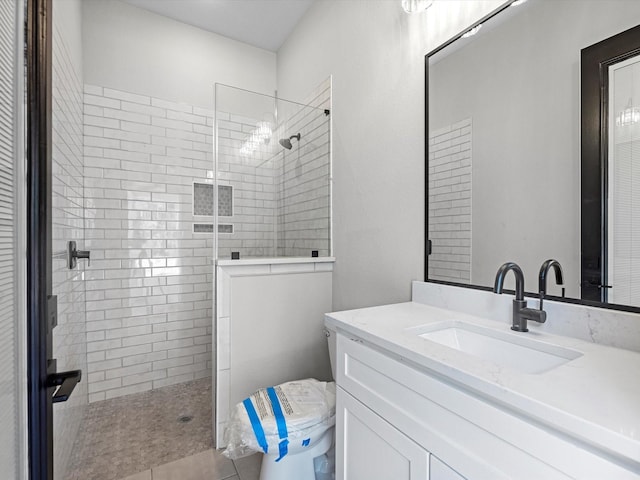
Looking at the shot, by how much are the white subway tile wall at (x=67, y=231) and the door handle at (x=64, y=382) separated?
2.43 feet

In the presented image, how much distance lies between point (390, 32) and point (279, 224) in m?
1.30

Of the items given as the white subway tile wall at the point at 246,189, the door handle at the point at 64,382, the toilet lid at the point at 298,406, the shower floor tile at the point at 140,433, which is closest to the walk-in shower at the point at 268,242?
the white subway tile wall at the point at 246,189

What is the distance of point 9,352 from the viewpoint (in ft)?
2.30

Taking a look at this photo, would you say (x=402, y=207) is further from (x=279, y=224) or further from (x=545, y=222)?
(x=279, y=224)

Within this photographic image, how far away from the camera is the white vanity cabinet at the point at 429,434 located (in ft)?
1.92

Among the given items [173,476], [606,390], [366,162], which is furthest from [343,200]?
[173,476]

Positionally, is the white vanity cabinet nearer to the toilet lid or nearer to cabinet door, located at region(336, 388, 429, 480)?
cabinet door, located at region(336, 388, 429, 480)

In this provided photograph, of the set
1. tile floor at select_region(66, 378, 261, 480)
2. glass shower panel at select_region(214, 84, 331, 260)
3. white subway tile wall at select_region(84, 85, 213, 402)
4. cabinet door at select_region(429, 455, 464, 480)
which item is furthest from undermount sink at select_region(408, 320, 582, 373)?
white subway tile wall at select_region(84, 85, 213, 402)

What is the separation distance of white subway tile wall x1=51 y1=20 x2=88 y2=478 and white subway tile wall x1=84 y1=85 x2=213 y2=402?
0.15 meters

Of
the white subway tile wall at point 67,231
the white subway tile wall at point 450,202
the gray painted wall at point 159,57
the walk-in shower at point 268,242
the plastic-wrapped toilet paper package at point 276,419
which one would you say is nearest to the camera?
the plastic-wrapped toilet paper package at point 276,419

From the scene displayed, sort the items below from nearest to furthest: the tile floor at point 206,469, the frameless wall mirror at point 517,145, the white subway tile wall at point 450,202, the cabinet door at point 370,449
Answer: the cabinet door at point 370,449, the frameless wall mirror at point 517,145, the white subway tile wall at point 450,202, the tile floor at point 206,469

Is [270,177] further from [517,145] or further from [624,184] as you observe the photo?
[624,184]

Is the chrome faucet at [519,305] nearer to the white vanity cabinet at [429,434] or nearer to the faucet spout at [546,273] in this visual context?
the faucet spout at [546,273]

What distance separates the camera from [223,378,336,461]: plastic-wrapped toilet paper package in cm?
124
